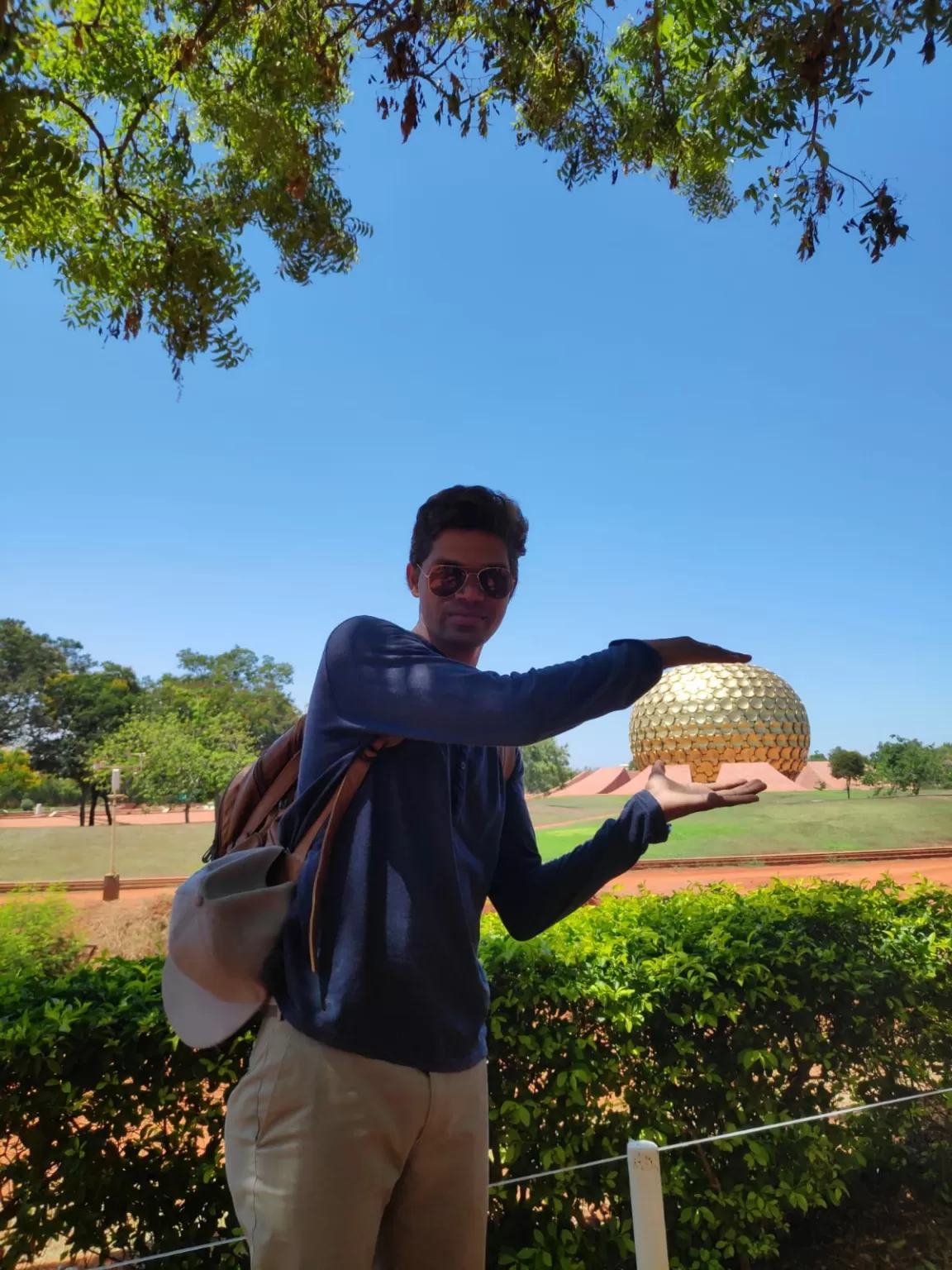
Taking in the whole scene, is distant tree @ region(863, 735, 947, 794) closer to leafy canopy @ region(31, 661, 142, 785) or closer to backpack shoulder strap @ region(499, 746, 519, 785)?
backpack shoulder strap @ region(499, 746, 519, 785)

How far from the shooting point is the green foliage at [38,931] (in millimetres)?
4066

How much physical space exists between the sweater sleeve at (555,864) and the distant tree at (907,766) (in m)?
9.26

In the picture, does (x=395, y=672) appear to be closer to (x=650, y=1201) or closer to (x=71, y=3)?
(x=650, y=1201)

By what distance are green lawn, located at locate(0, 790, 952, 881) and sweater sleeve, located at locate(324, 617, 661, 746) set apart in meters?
4.65

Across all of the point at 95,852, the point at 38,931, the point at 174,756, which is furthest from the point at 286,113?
the point at 174,756

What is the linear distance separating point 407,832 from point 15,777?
16982 millimetres

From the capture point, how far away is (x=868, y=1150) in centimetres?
232

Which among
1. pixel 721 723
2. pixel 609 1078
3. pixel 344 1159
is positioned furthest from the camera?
pixel 721 723

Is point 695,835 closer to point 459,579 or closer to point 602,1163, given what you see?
point 602,1163

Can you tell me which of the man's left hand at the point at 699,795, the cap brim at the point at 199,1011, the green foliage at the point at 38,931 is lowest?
the green foliage at the point at 38,931

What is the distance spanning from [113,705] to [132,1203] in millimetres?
20455

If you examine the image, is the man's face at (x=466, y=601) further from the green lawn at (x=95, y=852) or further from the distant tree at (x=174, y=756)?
the distant tree at (x=174, y=756)

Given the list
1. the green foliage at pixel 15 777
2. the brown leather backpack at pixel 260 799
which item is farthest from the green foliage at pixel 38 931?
the green foliage at pixel 15 777

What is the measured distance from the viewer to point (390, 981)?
2.94ft
